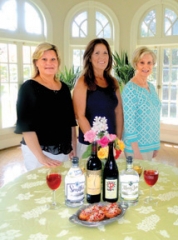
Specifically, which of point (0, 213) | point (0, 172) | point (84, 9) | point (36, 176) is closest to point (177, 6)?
point (84, 9)

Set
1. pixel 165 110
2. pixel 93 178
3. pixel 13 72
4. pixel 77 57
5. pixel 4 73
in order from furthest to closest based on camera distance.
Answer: pixel 77 57 → pixel 165 110 → pixel 13 72 → pixel 4 73 → pixel 93 178

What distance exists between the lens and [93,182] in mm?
1316

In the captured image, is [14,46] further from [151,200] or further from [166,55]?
[151,200]

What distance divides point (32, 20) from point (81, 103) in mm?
3739

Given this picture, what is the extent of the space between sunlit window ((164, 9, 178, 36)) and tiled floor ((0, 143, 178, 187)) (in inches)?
85.5

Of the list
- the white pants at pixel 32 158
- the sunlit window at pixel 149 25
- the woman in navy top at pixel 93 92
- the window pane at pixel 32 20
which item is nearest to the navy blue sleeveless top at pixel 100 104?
the woman in navy top at pixel 93 92

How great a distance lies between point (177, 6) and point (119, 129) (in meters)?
3.90

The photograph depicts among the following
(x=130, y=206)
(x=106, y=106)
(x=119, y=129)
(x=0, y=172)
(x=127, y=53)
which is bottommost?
(x=0, y=172)

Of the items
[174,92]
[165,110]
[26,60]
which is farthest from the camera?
[165,110]

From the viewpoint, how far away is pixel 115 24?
5758 millimetres

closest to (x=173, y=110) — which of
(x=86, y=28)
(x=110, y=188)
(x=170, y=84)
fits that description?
(x=170, y=84)

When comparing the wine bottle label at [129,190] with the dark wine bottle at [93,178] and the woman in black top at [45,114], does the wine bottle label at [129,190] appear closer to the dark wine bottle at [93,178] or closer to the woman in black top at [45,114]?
the dark wine bottle at [93,178]

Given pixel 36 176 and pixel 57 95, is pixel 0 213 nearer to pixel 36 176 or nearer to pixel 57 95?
pixel 36 176

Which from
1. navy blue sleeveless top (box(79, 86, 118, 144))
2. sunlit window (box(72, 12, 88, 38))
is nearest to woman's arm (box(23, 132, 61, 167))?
navy blue sleeveless top (box(79, 86, 118, 144))
